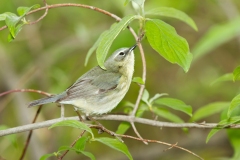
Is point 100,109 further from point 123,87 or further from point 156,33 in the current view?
point 156,33

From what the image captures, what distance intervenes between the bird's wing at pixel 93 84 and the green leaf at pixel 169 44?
1092mm

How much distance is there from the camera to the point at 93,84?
3779 mm

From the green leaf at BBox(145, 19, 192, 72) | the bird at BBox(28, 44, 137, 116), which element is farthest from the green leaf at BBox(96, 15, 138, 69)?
the bird at BBox(28, 44, 137, 116)

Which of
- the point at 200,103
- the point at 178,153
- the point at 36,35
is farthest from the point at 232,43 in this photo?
the point at 36,35

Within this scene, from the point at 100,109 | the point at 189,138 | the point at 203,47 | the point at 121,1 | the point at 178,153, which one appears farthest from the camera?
the point at 178,153

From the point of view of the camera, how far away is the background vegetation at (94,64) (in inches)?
222

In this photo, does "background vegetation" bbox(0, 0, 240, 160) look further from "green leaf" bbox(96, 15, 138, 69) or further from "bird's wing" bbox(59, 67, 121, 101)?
"green leaf" bbox(96, 15, 138, 69)

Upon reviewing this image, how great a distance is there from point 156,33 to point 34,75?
3.49 meters

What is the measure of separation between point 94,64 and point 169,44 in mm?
3071

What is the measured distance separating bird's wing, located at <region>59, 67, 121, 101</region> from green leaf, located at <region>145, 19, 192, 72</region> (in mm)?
1092

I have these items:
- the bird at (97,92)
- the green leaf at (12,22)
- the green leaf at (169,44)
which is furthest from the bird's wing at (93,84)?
the green leaf at (169,44)

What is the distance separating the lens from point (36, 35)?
20.0ft

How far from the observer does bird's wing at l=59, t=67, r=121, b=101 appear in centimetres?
369

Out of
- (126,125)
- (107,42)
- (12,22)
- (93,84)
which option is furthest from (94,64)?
(107,42)
